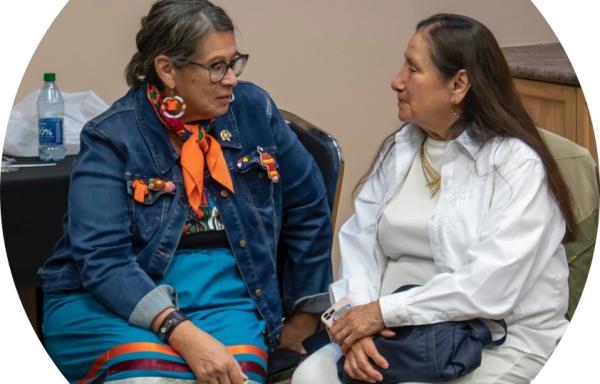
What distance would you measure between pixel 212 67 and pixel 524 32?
2.44 m

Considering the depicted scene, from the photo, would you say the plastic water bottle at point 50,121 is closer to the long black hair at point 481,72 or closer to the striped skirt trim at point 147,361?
the striped skirt trim at point 147,361

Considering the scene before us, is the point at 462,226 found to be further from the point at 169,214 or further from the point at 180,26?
the point at 180,26

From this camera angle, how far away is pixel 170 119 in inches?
93.6

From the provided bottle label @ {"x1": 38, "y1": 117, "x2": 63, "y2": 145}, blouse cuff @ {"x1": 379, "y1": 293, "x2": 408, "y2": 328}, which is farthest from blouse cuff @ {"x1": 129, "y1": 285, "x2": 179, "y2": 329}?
bottle label @ {"x1": 38, "y1": 117, "x2": 63, "y2": 145}

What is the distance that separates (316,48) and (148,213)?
5.82 ft

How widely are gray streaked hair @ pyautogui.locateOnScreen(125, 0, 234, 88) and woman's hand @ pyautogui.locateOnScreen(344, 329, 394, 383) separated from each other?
76 cm

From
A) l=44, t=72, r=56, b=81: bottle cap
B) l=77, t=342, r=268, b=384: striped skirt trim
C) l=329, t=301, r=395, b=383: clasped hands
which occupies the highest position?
l=44, t=72, r=56, b=81: bottle cap

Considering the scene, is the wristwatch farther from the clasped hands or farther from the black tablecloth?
the black tablecloth

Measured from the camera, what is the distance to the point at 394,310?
85.5 inches

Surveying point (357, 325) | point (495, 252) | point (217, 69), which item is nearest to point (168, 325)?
point (357, 325)

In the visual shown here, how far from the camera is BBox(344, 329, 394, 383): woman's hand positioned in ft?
7.12

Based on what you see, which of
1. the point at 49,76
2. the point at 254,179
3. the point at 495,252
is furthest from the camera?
the point at 49,76

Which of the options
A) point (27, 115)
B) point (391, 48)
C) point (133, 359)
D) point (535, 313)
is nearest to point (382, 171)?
point (535, 313)

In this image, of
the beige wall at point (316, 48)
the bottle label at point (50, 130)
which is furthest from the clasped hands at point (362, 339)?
the beige wall at point (316, 48)
